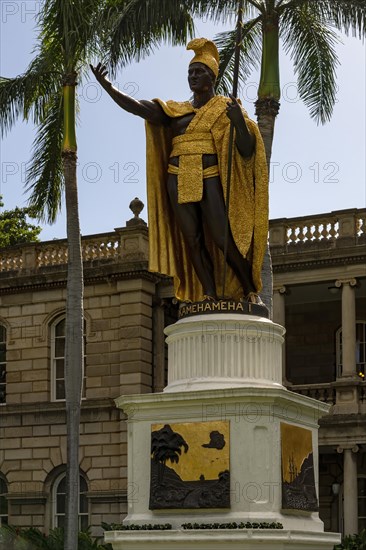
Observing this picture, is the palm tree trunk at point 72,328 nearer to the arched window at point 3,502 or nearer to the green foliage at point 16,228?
the arched window at point 3,502

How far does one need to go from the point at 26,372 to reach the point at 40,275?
2.74 m

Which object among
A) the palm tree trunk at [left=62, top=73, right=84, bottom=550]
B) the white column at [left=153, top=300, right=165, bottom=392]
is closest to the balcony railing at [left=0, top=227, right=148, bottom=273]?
the white column at [left=153, top=300, right=165, bottom=392]

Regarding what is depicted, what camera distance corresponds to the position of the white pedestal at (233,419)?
36.7 ft

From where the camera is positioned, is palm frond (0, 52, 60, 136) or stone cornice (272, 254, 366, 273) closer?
palm frond (0, 52, 60, 136)

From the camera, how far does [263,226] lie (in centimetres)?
1228

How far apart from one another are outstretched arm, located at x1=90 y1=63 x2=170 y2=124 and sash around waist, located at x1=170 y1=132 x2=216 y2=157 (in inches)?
11.2

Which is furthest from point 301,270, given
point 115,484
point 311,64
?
point 311,64

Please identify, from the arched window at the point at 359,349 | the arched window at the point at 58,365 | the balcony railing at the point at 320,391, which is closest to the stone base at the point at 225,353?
the balcony railing at the point at 320,391

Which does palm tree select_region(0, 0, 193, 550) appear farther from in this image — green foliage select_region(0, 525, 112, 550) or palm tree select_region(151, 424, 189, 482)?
palm tree select_region(151, 424, 189, 482)

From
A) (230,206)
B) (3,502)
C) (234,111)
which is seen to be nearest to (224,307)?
(230,206)

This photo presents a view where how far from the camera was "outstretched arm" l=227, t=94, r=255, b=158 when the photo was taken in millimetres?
11844

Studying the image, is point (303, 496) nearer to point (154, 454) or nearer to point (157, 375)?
point (154, 454)

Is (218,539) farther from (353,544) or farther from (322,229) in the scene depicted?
(322,229)

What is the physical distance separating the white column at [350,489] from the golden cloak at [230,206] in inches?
835
